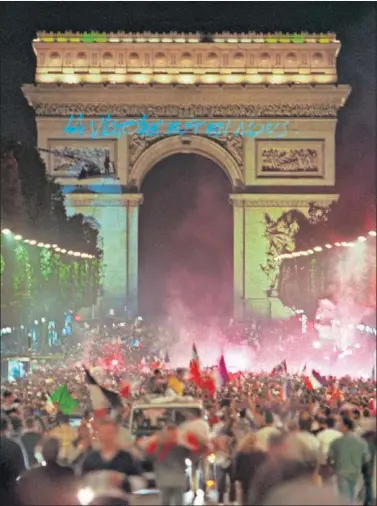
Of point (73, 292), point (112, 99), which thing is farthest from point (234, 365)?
point (112, 99)

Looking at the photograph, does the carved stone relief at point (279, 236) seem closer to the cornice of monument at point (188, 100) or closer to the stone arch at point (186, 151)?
the stone arch at point (186, 151)

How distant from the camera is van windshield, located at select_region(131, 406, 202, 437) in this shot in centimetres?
1720

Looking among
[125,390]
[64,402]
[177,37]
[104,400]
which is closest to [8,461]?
[104,400]

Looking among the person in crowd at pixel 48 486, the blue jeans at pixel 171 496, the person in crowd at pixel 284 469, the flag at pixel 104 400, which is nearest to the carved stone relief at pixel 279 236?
the flag at pixel 104 400

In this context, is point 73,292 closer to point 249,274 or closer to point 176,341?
point 176,341

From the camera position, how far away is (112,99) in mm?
67125

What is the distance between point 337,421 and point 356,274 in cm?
2854

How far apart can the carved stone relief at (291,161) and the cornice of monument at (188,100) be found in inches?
60.1

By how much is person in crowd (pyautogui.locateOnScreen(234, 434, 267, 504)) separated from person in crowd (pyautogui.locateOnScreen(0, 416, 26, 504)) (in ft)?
7.13

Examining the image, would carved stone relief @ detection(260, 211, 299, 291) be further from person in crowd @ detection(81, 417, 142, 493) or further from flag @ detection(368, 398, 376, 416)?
person in crowd @ detection(81, 417, 142, 493)

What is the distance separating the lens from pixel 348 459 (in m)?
14.2

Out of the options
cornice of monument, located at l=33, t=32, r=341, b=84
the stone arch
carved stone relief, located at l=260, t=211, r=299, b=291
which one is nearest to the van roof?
carved stone relief, located at l=260, t=211, r=299, b=291

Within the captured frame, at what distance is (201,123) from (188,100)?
3.63 feet

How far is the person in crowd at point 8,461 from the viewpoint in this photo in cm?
1254
